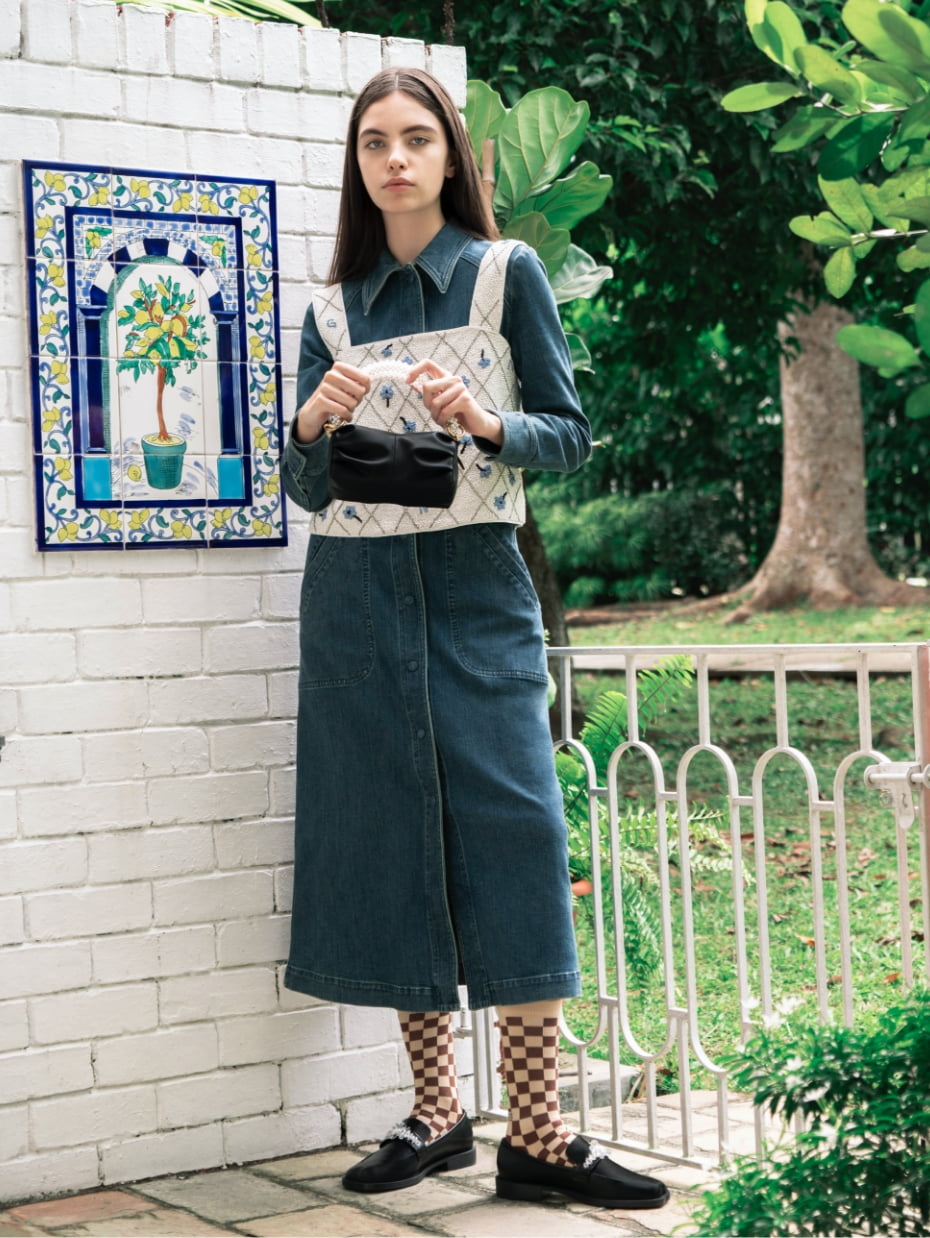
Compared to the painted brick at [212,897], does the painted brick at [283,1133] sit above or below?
below

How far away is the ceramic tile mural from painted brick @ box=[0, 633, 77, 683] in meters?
0.17

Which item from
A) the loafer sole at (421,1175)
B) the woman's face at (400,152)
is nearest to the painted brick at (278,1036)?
the loafer sole at (421,1175)

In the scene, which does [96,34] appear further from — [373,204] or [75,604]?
[75,604]

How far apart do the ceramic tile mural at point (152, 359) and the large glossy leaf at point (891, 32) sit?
6.93ft

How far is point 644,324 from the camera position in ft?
32.2

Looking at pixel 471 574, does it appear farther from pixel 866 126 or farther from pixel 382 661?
pixel 866 126

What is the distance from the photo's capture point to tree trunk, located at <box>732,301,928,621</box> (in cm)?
1403

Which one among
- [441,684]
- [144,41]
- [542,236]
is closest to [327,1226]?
[441,684]

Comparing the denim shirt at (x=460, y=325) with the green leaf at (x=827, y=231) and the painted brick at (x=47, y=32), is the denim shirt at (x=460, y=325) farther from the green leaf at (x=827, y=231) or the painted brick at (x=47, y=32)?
the green leaf at (x=827, y=231)

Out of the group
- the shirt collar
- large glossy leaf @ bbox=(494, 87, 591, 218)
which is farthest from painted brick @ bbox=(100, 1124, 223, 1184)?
large glossy leaf @ bbox=(494, 87, 591, 218)

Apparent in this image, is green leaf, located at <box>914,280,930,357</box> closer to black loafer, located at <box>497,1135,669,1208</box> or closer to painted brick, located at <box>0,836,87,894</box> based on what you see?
black loafer, located at <box>497,1135,669,1208</box>

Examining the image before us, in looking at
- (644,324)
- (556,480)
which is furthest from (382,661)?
(556,480)

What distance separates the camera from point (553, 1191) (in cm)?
286

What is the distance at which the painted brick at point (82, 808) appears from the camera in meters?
2.92
